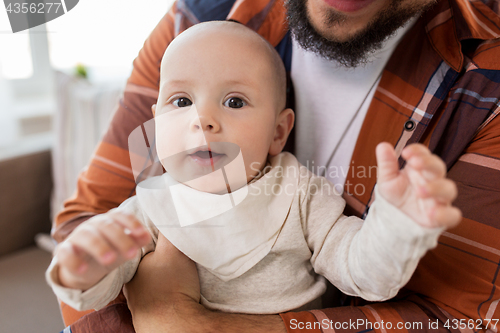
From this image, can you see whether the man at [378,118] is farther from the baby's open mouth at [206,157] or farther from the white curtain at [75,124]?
the white curtain at [75,124]

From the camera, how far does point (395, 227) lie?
0.49 metres

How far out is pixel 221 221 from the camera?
72cm

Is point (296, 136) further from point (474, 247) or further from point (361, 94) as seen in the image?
point (474, 247)

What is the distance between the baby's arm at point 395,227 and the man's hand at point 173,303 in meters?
0.20

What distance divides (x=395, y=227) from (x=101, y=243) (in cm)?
40

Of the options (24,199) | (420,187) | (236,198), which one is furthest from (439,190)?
(24,199)

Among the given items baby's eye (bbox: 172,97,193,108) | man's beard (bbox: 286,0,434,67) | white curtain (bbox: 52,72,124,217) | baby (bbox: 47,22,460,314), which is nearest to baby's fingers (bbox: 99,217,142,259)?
baby (bbox: 47,22,460,314)

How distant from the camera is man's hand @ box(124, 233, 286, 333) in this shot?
66 centimetres

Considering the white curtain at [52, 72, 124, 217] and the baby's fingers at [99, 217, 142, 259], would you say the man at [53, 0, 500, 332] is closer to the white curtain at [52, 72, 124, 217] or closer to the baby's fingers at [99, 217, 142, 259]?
the baby's fingers at [99, 217, 142, 259]

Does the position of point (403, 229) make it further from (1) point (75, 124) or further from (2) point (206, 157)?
(1) point (75, 124)

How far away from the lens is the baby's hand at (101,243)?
457mm

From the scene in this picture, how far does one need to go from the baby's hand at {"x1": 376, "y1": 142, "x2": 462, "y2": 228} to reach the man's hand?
362 millimetres

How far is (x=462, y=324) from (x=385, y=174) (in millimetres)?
445

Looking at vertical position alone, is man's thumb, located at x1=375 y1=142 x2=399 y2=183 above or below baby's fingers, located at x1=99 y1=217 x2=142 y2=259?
above
